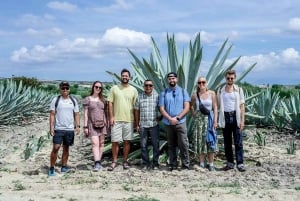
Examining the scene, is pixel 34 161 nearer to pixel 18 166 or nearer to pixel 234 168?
pixel 18 166

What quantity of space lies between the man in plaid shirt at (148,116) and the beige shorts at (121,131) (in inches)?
6.8

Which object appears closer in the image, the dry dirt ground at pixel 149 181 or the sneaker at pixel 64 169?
the dry dirt ground at pixel 149 181

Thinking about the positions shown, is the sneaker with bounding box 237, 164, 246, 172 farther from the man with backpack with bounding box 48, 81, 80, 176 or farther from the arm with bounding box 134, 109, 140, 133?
the man with backpack with bounding box 48, 81, 80, 176

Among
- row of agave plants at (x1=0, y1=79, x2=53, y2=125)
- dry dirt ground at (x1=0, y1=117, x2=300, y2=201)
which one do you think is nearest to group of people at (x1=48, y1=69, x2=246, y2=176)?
dry dirt ground at (x1=0, y1=117, x2=300, y2=201)

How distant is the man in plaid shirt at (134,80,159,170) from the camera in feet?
26.2

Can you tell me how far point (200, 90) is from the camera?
799cm

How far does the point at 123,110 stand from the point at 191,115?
122cm

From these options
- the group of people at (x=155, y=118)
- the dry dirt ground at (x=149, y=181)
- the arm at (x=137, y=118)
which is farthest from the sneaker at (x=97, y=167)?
the arm at (x=137, y=118)

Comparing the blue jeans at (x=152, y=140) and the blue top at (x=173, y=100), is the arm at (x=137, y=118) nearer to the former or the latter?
the blue jeans at (x=152, y=140)

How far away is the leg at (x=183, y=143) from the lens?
26.0 feet

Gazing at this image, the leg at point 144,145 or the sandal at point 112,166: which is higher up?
the leg at point 144,145

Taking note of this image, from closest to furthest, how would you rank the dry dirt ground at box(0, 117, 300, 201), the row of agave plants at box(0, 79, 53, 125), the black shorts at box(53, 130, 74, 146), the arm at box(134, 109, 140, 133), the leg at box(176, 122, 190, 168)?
the dry dirt ground at box(0, 117, 300, 201), the black shorts at box(53, 130, 74, 146), the leg at box(176, 122, 190, 168), the arm at box(134, 109, 140, 133), the row of agave plants at box(0, 79, 53, 125)

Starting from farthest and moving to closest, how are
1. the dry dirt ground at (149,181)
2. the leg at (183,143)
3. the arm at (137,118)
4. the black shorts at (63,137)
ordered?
the arm at (137,118)
the leg at (183,143)
the black shorts at (63,137)
the dry dirt ground at (149,181)

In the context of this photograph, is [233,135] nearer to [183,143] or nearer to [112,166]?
[183,143]
